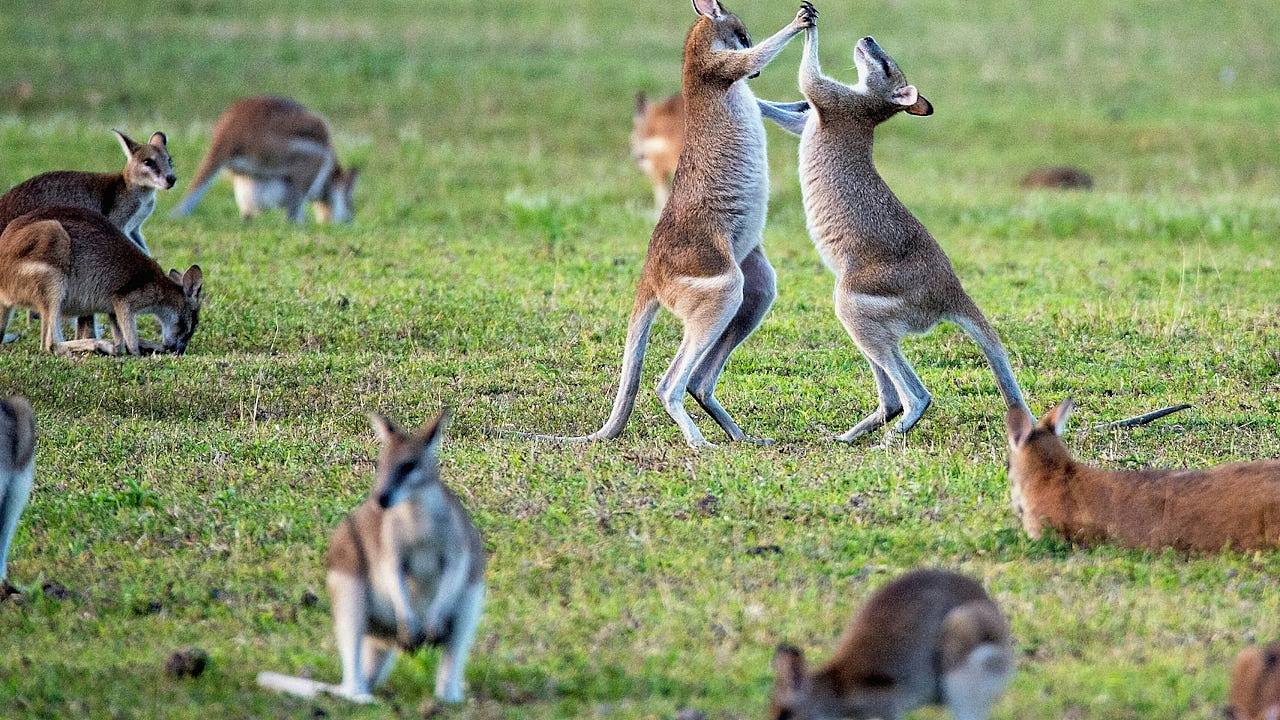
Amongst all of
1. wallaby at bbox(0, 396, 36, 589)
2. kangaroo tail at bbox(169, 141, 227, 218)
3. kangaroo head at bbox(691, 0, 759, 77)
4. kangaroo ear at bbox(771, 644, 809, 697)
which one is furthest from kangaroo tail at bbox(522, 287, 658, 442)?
kangaroo tail at bbox(169, 141, 227, 218)

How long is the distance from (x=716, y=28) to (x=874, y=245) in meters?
1.43

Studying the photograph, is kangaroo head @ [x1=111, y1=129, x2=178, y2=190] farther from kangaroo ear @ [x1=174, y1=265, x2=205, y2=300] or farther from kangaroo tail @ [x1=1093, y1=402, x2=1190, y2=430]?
kangaroo tail @ [x1=1093, y1=402, x2=1190, y2=430]

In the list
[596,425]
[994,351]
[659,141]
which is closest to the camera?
[994,351]

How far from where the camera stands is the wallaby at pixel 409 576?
455cm

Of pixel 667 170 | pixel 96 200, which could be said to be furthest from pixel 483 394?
pixel 667 170

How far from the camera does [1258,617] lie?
5.37m

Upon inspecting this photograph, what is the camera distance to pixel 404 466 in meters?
4.47

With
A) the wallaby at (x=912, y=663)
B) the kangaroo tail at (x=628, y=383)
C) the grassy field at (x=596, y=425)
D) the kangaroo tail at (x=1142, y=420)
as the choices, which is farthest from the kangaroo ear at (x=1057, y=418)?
the kangaroo tail at (x=628, y=383)

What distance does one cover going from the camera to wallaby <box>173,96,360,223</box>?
1438 centimetres

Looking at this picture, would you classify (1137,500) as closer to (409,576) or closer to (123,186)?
(409,576)

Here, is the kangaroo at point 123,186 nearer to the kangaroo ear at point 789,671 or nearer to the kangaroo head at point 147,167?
the kangaroo head at point 147,167

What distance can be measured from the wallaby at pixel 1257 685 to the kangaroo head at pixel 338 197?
1153cm

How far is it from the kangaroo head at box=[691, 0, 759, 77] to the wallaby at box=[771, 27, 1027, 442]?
1.29ft

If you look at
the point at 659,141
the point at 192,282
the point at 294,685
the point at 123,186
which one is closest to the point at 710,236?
the point at 192,282
